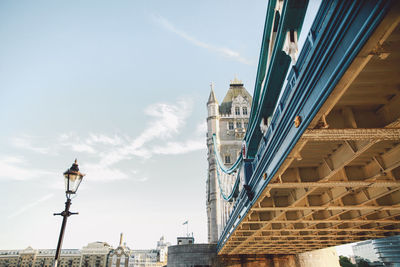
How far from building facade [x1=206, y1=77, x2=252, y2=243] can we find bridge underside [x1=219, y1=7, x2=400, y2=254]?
31753 millimetres

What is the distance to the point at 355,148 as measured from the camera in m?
5.85

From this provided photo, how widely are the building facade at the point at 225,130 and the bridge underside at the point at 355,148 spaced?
31753mm

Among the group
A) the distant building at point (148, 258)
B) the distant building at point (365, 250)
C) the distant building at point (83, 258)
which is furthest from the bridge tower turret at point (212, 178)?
the distant building at point (365, 250)

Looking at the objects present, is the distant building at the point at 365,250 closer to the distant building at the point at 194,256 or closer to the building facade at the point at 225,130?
the building facade at the point at 225,130

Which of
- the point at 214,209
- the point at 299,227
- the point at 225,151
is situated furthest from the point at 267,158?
the point at 225,151

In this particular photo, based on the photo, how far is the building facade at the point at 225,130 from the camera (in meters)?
45.9

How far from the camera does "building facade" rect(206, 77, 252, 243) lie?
151 feet

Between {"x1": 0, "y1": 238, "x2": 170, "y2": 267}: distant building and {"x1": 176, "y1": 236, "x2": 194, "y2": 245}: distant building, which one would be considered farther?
{"x1": 0, "y1": 238, "x2": 170, "y2": 267}: distant building

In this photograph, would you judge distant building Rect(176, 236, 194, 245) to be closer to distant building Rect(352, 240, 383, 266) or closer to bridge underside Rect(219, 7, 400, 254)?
bridge underside Rect(219, 7, 400, 254)

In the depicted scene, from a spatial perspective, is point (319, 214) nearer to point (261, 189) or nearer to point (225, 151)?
point (261, 189)

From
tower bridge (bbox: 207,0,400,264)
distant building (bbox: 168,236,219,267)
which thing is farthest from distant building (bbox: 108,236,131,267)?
tower bridge (bbox: 207,0,400,264)

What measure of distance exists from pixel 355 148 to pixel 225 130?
159 ft

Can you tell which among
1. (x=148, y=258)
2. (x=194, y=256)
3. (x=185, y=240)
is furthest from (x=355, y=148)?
(x=148, y=258)

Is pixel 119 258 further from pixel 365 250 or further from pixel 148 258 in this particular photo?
pixel 365 250
